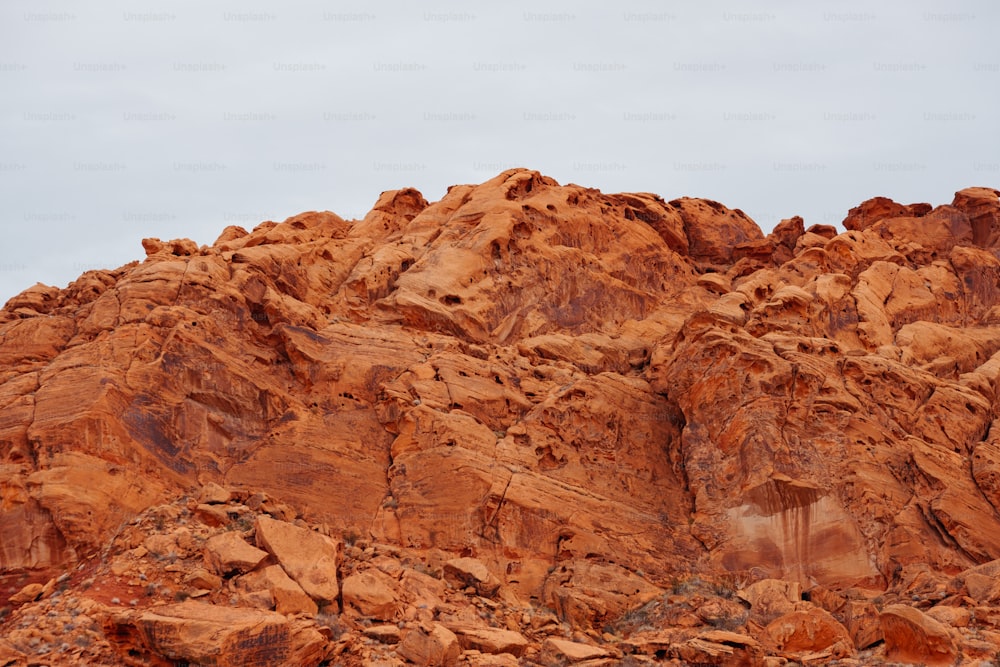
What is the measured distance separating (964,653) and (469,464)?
1421cm

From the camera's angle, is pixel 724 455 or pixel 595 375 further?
pixel 595 375

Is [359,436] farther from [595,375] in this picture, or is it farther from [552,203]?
[552,203]

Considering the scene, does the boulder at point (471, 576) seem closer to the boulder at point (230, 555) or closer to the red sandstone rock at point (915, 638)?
the boulder at point (230, 555)

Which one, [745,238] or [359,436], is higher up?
[745,238]

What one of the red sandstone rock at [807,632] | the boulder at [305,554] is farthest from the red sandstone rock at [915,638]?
the boulder at [305,554]

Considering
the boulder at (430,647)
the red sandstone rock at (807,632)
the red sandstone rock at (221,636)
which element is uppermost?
the red sandstone rock at (221,636)

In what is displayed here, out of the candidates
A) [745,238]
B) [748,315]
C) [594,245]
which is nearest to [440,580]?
[748,315]

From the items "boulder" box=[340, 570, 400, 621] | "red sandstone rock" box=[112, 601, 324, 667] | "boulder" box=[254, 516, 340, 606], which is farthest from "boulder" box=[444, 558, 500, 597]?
"red sandstone rock" box=[112, 601, 324, 667]

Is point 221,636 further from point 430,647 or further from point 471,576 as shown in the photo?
point 471,576

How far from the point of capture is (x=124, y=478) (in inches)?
1201

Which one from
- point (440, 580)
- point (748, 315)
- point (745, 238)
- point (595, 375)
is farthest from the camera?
point (745, 238)

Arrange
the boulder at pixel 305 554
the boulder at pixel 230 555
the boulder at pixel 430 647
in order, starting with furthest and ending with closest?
the boulder at pixel 305 554
the boulder at pixel 230 555
the boulder at pixel 430 647

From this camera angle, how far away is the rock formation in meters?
27.3

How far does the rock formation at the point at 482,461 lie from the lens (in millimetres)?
27344
